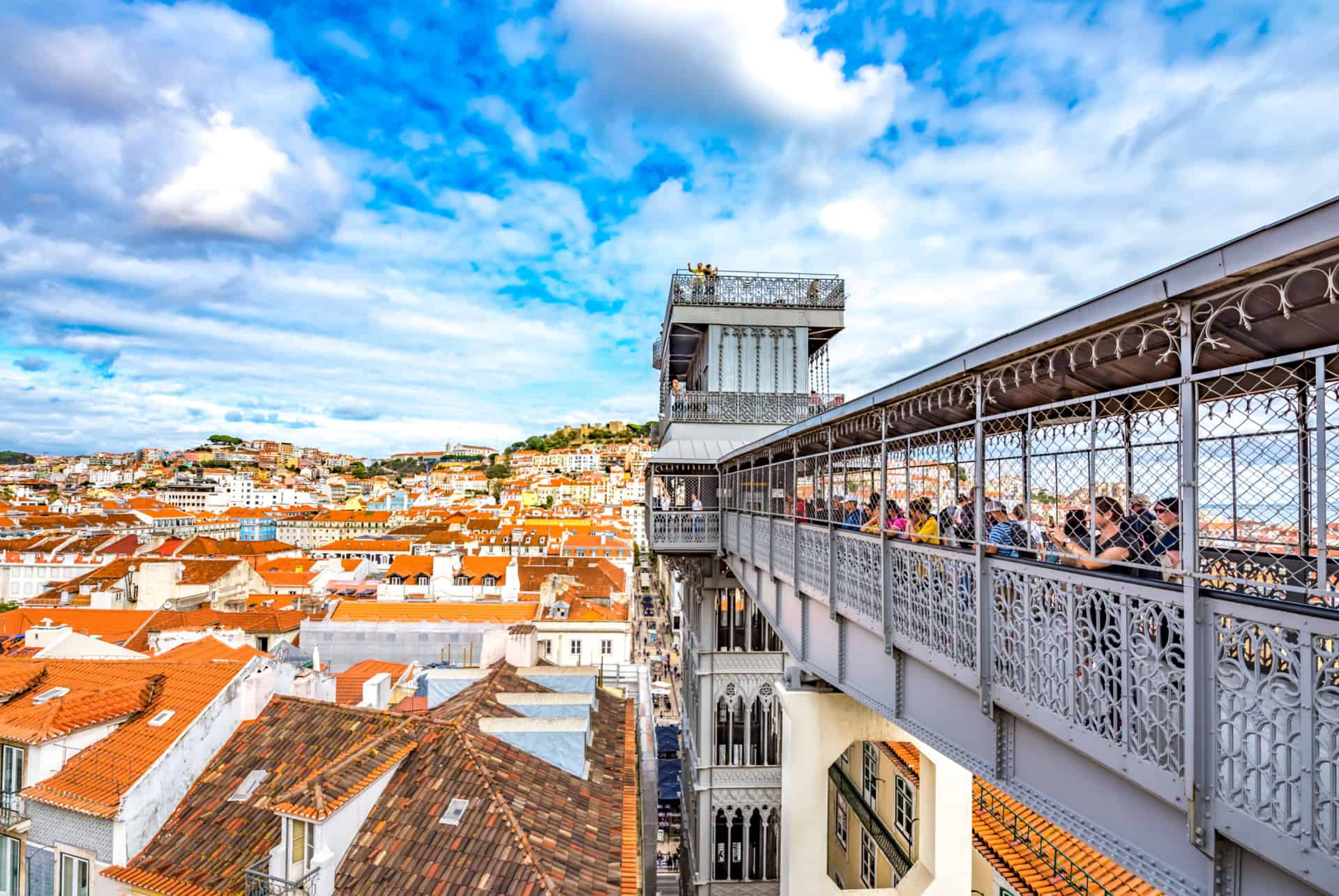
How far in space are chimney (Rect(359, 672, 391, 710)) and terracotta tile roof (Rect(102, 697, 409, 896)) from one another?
3.13 metres

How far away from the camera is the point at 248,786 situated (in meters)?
9.77

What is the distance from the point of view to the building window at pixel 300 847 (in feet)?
24.1

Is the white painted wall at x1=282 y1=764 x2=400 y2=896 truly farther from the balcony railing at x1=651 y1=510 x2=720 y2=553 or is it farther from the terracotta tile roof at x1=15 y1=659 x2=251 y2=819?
the balcony railing at x1=651 y1=510 x2=720 y2=553

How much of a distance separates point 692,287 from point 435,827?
10.0m

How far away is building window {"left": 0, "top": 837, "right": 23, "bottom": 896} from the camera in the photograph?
31.3 feet

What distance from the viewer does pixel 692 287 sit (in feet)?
45.1

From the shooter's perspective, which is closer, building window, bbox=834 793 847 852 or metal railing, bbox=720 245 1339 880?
metal railing, bbox=720 245 1339 880

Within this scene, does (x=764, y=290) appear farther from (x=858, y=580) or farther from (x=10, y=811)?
(x=10, y=811)

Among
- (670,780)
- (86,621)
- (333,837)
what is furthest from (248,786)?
(86,621)

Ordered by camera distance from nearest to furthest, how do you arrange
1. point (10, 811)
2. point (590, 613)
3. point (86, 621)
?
point (10, 811), point (590, 613), point (86, 621)

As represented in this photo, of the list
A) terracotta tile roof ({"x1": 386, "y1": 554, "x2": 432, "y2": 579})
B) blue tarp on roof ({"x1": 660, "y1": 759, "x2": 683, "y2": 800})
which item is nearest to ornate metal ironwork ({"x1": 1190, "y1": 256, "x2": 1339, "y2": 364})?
blue tarp on roof ({"x1": 660, "y1": 759, "x2": 683, "y2": 800})

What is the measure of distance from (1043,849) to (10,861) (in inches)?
529

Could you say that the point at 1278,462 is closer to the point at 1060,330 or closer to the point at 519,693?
the point at 1060,330

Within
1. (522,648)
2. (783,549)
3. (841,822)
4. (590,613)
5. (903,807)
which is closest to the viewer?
(783,549)
